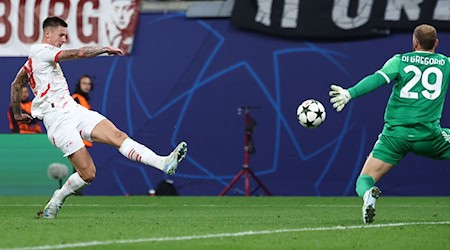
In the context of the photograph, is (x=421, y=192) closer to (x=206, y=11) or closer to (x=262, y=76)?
(x=262, y=76)

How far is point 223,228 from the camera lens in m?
9.84

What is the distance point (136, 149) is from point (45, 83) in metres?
1.20

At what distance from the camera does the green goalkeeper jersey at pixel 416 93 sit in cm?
1041

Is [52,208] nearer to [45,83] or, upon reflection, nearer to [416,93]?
[45,83]

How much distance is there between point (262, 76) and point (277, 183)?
1952mm

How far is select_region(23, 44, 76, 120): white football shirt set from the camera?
37.0 ft

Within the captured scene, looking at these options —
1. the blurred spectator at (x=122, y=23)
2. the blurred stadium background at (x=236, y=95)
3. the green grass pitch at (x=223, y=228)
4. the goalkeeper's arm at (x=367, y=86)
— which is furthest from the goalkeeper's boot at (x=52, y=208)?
the blurred spectator at (x=122, y=23)

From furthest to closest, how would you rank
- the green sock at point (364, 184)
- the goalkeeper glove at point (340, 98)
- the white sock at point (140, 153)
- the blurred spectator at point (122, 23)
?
the blurred spectator at point (122, 23) → the white sock at point (140, 153) → the green sock at point (364, 184) → the goalkeeper glove at point (340, 98)

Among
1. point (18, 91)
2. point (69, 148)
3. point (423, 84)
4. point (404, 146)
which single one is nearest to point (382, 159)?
point (404, 146)

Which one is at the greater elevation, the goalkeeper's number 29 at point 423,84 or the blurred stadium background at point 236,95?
the goalkeeper's number 29 at point 423,84

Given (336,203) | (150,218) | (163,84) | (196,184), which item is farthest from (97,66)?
(150,218)

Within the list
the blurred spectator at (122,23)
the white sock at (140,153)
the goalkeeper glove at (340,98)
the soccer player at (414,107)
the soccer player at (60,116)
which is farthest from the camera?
the blurred spectator at (122,23)

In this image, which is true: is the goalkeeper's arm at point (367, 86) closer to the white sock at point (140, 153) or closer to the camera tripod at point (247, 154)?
the white sock at point (140, 153)

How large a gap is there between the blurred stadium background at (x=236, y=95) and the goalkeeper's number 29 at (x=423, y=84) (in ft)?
30.4
